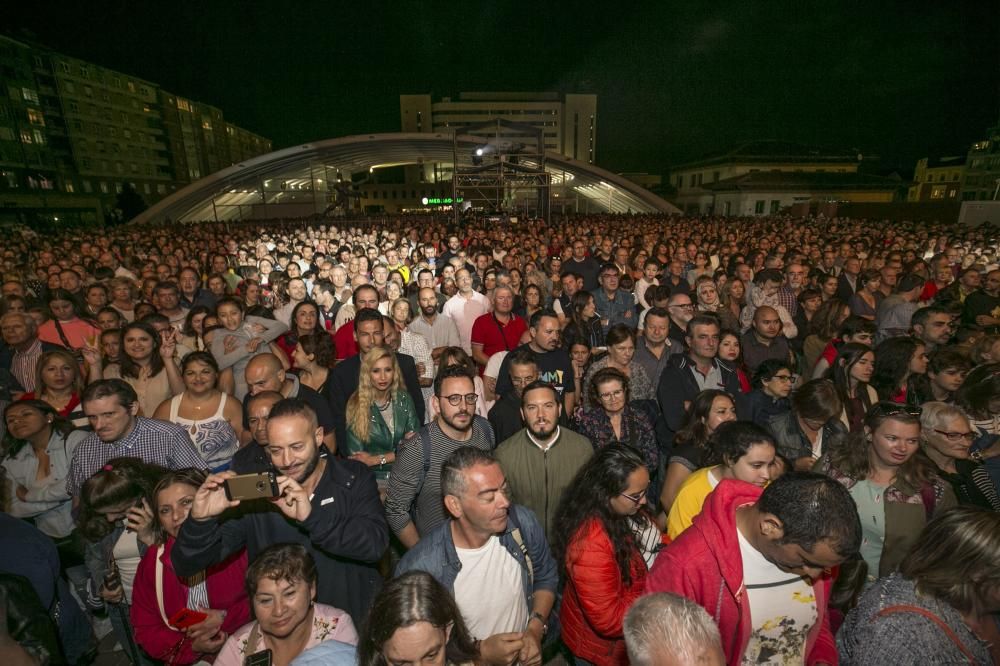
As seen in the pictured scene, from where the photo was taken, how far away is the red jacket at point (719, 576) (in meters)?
1.95

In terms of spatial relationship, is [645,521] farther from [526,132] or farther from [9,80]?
[9,80]

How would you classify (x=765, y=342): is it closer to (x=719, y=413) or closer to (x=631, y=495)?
(x=719, y=413)

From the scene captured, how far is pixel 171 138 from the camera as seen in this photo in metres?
69.7

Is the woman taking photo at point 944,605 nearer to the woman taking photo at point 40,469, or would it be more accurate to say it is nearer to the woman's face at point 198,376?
the woman's face at point 198,376

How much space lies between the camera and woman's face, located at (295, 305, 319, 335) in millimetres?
5379

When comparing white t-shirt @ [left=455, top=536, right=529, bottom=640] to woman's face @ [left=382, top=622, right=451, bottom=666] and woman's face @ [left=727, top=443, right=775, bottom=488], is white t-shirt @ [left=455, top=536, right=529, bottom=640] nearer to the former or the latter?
woman's face @ [left=382, top=622, right=451, bottom=666]

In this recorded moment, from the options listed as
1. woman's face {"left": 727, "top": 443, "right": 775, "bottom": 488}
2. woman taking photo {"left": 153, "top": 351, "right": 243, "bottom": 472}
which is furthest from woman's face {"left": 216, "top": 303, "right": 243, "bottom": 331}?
woman's face {"left": 727, "top": 443, "right": 775, "bottom": 488}

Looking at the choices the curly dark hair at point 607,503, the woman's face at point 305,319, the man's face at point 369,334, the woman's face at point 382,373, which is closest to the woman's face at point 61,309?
the woman's face at point 305,319

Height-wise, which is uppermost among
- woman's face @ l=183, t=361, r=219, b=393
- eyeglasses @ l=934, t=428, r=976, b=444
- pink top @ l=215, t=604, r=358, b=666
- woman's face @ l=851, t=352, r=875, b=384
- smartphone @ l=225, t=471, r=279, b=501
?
smartphone @ l=225, t=471, r=279, b=501

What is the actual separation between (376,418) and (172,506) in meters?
1.54

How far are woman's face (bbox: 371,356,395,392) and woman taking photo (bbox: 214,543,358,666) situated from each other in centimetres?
169

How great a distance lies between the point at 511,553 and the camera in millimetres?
2289

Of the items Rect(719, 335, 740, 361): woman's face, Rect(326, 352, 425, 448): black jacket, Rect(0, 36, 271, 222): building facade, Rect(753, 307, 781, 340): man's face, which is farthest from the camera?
Rect(0, 36, 271, 222): building facade

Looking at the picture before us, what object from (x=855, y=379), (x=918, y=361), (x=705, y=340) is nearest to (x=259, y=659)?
(x=705, y=340)
